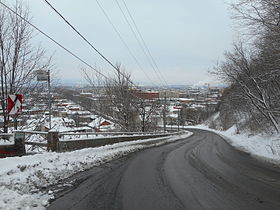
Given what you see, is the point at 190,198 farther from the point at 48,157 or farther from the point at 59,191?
the point at 48,157

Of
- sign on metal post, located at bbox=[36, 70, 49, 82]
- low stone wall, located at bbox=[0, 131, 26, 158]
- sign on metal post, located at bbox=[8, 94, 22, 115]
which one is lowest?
low stone wall, located at bbox=[0, 131, 26, 158]

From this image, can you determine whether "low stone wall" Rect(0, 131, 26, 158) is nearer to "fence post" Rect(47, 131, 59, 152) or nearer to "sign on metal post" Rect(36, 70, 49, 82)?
"fence post" Rect(47, 131, 59, 152)

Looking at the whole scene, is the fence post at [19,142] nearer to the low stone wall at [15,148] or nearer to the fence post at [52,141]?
the low stone wall at [15,148]

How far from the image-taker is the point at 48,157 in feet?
28.5

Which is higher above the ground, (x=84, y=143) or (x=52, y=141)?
(x=52, y=141)

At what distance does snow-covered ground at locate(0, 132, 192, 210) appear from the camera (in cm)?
533

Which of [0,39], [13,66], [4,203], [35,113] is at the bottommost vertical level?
[4,203]

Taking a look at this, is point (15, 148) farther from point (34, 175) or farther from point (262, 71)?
point (262, 71)

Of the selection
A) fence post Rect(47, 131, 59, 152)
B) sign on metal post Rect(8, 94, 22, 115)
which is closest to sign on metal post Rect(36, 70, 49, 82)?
fence post Rect(47, 131, 59, 152)

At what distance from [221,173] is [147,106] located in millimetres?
28812

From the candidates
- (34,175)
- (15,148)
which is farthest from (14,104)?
(34,175)

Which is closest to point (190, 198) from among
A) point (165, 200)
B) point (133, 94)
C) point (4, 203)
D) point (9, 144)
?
point (165, 200)

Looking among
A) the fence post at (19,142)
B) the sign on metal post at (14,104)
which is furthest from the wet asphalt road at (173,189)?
the sign on metal post at (14,104)

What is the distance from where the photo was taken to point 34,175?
6980 millimetres
